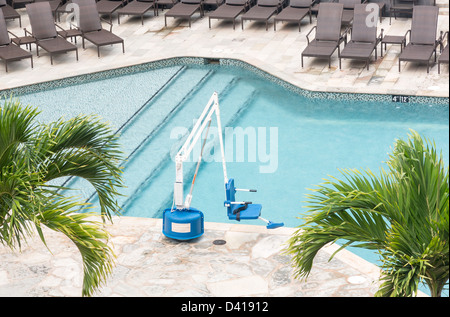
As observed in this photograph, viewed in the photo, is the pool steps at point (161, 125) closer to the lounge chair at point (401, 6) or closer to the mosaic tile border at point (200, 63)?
the mosaic tile border at point (200, 63)

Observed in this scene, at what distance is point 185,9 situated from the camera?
1662 centimetres

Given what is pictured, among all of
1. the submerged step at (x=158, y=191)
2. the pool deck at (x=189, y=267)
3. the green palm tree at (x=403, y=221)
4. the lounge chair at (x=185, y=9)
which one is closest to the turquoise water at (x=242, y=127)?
the submerged step at (x=158, y=191)

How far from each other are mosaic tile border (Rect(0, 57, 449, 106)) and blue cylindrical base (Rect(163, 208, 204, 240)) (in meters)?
4.98

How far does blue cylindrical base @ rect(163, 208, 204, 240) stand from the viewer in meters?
8.68

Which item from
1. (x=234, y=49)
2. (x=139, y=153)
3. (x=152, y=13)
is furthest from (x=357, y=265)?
(x=152, y=13)

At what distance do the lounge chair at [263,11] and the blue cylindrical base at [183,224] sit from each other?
303 inches

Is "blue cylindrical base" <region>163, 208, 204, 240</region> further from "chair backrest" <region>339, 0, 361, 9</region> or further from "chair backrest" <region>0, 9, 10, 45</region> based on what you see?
"chair backrest" <region>339, 0, 361, 9</region>

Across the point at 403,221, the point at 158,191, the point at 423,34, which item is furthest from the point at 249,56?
the point at 403,221

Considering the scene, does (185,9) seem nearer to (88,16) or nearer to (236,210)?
(88,16)

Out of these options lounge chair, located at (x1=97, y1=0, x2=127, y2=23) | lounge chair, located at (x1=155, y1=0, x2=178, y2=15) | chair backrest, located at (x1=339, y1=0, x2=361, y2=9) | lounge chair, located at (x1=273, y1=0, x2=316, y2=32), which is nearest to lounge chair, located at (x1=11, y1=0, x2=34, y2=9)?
lounge chair, located at (x1=97, y1=0, x2=127, y2=23)

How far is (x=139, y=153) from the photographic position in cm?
1173

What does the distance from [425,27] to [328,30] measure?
5.38 feet

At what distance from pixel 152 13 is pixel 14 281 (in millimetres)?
10537
